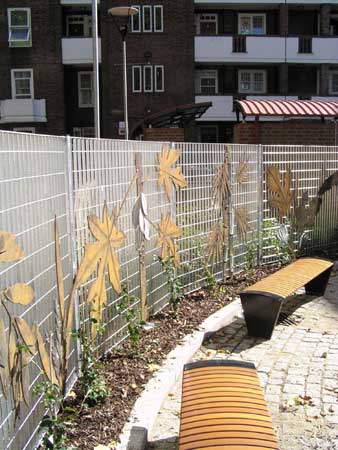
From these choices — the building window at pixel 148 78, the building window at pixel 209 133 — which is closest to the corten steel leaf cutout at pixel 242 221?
the building window at pixel 148 78

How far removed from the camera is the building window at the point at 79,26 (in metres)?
33.9

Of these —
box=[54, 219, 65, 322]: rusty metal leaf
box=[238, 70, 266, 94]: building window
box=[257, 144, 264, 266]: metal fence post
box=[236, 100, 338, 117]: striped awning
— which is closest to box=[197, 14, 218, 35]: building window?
box=[238, 70, 266, 94]: building window

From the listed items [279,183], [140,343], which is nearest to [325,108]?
[279,183]

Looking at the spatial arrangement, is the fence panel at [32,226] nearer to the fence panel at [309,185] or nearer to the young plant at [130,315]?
the young plant at [130,315]

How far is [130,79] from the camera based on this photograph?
106 feet

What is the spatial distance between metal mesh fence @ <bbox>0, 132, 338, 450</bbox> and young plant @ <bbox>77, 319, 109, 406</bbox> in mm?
112

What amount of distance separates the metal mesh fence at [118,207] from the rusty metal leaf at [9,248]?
0.20 ft

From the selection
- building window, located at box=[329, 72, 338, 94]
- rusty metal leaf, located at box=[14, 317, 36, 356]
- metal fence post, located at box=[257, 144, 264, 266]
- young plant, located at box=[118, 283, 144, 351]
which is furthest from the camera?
building window, located at box=[329, 72, 338, 94]

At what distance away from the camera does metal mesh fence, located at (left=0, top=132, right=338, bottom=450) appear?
3.11 m

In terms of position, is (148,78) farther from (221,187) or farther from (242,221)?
(221,187)

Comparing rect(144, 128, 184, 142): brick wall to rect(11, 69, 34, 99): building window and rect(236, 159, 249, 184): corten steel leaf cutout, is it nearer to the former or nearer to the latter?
rect(236, 159, 249, 184): corten steel leaf cutout

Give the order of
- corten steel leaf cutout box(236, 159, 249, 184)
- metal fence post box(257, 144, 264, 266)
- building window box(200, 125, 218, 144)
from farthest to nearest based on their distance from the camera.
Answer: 1. building window box(200, 125, 218, 144)
2. metal fence post box(257, 144, 264, 266)
3. corten steel leaf cutout box(236, 159, 249, 184)

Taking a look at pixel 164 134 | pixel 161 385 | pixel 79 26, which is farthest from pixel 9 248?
pixel 79 26

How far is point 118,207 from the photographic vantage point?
16.6ft
